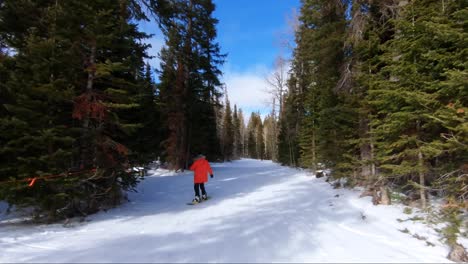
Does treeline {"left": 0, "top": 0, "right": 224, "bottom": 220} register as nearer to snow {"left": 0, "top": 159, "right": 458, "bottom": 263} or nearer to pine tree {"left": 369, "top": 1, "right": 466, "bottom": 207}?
snow {"left": 0, "top": 159, "right": 458, "bottom": 263}

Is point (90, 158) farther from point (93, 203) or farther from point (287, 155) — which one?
point (287, 155)

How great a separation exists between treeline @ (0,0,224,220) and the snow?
0.91 m

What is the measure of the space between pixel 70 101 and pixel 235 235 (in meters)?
5.35

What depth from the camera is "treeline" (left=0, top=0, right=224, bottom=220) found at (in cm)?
644

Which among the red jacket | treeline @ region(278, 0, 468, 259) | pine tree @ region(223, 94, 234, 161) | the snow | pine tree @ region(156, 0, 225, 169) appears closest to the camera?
the snow

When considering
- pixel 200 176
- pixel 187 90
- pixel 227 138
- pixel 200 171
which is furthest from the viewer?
pixel 227 138

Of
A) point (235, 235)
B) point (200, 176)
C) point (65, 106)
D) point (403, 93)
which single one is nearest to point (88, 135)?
point (65, 106)

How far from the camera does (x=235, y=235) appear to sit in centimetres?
570

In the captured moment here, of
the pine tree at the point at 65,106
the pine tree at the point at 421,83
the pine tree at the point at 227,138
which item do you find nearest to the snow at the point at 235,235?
the pine tree at the point at 65,106

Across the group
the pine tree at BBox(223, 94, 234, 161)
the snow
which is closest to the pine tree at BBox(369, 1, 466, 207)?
the snow

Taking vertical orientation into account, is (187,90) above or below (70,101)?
above

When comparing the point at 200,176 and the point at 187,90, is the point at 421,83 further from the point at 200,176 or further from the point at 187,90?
the point at 187,90

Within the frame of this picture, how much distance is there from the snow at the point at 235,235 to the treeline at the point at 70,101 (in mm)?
906

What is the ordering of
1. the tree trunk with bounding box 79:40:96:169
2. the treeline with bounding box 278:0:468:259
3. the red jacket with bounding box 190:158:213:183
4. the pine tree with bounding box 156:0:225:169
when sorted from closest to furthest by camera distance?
the treeline with bounding box 278:0:468:259 < the tree trunk with bounding box 79:40:96:169 < the red jacket with bounding box 190:158:213:183 < the pine tree with bounding box 156:0:225:169
